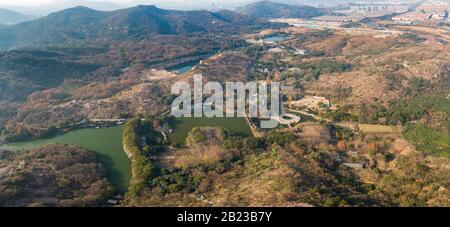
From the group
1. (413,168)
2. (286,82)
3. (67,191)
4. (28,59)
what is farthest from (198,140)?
(28,59)

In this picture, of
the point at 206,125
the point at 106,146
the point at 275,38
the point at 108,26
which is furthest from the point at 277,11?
the point at 106,146

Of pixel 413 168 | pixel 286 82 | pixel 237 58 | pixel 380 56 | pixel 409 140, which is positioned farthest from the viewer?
pixel 237 58

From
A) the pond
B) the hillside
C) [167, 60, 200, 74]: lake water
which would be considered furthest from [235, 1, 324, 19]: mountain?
the hillside

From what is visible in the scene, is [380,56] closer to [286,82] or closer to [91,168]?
[286,82]

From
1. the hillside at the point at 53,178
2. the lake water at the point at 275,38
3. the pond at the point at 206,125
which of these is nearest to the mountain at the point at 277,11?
the lake water at the point at 275,38

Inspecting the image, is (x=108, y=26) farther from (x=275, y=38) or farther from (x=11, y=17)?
(x=11, y=17)

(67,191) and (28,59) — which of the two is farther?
(28,59)
